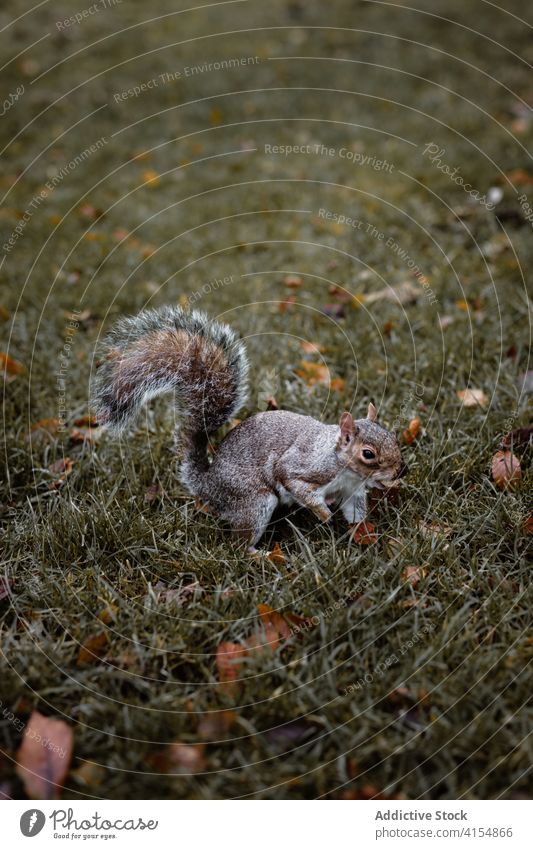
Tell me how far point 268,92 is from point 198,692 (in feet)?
23.8

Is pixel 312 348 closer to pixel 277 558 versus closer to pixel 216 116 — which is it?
pixel 277 558

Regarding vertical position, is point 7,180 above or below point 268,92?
below

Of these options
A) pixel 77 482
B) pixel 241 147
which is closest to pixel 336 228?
pixel 241 147

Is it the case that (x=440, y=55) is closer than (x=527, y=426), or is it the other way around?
(x=527, y=426)

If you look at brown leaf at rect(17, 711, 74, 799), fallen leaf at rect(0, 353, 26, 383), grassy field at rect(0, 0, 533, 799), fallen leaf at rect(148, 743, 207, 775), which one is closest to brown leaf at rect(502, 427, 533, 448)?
grassy field at rect(0, 0, 533, 799)

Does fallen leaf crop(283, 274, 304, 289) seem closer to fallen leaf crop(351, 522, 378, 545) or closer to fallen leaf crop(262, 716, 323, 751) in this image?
fallen leaf crop(351, 522, 378, 545)

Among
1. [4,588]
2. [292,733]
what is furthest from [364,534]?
[4,588]

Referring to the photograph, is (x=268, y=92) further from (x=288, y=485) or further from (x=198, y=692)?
(x=198, y=692)

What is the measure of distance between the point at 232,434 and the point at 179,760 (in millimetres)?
1273

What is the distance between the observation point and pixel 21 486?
3.07m

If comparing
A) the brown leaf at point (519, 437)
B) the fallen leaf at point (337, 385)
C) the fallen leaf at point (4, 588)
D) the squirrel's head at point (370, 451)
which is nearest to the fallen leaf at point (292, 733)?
the squirrel's head at point (370, 451)

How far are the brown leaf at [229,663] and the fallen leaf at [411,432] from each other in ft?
4.42

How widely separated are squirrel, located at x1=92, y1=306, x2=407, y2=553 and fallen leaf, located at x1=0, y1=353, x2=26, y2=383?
1.34 metres

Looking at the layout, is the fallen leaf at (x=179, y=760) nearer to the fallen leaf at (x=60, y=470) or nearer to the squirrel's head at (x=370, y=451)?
the squirrel's head at (x=370, y=451)
